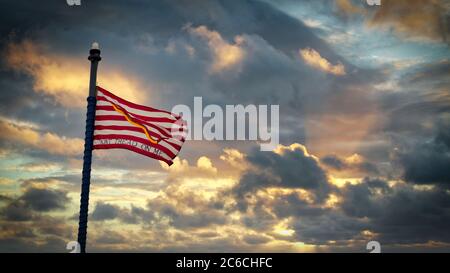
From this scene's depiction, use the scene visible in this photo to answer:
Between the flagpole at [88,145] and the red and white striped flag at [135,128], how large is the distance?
26 centimetres

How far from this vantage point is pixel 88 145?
26.6 metres

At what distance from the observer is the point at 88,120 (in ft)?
88.2

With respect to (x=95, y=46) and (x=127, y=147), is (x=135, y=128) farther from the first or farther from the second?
(x=95, y=46)

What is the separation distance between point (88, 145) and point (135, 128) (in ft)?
8.15

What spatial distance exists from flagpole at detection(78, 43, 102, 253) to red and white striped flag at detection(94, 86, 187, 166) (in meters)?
0.26

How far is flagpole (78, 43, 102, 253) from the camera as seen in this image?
2567 cm

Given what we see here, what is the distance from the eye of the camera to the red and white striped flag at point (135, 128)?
1041 inches

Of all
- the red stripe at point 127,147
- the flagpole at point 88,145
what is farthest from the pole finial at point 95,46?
the red stripe at point 127,147

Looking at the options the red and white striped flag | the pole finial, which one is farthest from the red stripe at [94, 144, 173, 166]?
the pole finial

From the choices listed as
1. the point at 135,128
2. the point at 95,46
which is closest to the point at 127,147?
the point at 135,128

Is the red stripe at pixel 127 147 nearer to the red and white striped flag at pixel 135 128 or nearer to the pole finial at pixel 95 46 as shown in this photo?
the red and white striped flag at pixel 135 128
